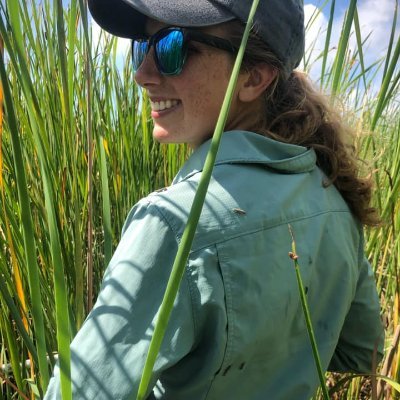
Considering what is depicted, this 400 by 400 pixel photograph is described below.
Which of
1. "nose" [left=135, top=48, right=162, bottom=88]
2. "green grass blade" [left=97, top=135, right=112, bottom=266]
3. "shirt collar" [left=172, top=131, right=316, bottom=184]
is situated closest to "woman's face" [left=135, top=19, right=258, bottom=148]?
"nose" [left=135, top=48, right=162, bottom=88]

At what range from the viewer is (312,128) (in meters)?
0.87

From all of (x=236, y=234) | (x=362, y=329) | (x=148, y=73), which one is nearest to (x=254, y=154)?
(x=236, y=234)

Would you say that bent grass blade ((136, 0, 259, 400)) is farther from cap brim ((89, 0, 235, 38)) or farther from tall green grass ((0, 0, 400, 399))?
cap brim ((89, 0, 235, 38))

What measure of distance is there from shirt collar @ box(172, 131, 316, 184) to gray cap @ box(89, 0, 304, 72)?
217mm

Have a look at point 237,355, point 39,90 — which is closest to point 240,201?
point 237,355

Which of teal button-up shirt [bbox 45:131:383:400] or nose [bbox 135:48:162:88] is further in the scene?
nose [bbox 135:48:162:88]

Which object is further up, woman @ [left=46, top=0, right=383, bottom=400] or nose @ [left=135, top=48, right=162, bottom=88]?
nose @ [left=135, top=48, right=162, bottom=88]

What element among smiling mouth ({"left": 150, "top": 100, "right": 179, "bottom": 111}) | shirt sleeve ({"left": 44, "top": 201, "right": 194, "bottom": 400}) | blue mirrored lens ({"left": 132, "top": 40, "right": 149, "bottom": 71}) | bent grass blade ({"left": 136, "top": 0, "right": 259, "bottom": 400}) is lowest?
shirt sleeve ({"left": 44, "top": 201, "right": 194, "bottom": 400})

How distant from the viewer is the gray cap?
0.79m

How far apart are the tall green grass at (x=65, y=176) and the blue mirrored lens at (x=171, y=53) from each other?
0.14 meters

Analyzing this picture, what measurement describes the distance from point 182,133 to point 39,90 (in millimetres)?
324

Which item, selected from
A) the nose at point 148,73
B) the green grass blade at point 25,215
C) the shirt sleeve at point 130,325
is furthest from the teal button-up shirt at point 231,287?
the nose at point 148,73

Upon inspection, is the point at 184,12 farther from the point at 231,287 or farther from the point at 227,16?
the point at 231,287

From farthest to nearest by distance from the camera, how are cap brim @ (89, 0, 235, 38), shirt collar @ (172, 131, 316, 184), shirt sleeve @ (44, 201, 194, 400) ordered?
1. cap brim @ (89, 0, 235, 38)
2. shirt collar @ (172, 131, 316, 184)
3. shirt sleeve @ (44, 201, 194, 400)
